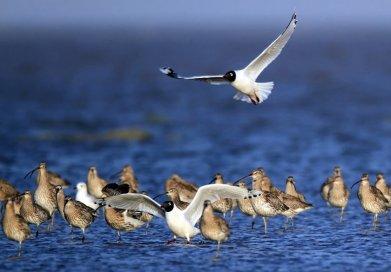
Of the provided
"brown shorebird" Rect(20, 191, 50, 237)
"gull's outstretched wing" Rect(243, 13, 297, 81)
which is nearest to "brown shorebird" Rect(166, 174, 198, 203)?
"gull's outstretched wing" Rect(243, 13, 297, 81)

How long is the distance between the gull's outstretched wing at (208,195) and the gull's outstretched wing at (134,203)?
441 mm

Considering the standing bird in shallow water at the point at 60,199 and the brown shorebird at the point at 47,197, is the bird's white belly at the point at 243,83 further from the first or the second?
the brown shorebird at the point at 47,197

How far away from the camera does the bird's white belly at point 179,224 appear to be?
18.4 metres

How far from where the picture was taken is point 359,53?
11131 cm

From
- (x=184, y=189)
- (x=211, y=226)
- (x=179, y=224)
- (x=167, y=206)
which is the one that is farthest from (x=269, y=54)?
(x=211, y=226)

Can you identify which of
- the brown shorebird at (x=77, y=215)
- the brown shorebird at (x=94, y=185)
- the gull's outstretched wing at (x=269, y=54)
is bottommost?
the brown shorebird at (x=77, y=215)

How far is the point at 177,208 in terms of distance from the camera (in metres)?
18.7

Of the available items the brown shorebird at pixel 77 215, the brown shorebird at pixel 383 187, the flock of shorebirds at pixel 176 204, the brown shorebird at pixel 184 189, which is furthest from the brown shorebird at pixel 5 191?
the brown shorebird at pixel 383 187

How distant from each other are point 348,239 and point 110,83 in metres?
49.8

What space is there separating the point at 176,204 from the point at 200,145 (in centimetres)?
1565

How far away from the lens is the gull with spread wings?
60.2 feet

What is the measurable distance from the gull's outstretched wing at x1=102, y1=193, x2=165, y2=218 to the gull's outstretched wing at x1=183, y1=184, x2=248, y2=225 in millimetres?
441

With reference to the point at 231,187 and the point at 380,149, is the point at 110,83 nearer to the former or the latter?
the point at 380,149

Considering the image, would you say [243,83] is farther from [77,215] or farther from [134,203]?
[77,215]
